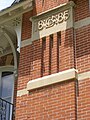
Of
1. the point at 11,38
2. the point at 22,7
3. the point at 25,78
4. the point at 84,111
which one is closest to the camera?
the point at 84,111

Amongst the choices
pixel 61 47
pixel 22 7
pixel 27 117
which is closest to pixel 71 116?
pixel 27 117

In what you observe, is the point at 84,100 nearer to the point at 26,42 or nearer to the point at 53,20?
the point at 53,20

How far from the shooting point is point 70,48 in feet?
29.9

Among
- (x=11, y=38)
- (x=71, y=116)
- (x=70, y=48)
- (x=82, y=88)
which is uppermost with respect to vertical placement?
(x=11, y=38)

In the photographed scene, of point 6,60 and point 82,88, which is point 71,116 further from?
point 6,60

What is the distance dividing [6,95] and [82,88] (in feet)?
13.4

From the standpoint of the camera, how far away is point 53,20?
9.78 metres

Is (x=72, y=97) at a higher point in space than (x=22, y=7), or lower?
lower

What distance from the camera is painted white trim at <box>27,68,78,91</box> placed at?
8719 millimetres

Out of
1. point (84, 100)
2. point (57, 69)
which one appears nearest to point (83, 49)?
point (57, 69)

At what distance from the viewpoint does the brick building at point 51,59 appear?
28.2 ft

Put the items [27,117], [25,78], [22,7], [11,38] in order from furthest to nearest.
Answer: [11,38] → [22,7] → [25,78] → [27,117]

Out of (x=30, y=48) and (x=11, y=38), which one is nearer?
(x=30, y=48)

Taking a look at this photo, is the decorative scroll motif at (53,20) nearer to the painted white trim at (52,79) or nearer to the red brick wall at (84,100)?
the painted white trim at (52,79)
